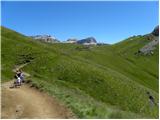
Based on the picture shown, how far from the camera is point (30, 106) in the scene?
34000 millimetres

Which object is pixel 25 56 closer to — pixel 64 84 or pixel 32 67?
pixel 32 67

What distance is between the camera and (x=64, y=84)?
201ft

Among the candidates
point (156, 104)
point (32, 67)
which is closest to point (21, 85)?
point (32, 67)

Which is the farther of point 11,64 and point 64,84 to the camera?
point 11,64

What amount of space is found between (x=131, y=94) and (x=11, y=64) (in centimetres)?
2417

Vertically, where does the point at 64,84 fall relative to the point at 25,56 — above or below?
below

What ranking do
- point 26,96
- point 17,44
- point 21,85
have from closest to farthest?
point 26,96 → point 21,85 → point 17,44

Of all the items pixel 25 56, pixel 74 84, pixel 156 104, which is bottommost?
pixel 156 104

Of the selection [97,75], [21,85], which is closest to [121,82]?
[97,75]

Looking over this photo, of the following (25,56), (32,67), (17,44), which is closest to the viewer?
(32,67)

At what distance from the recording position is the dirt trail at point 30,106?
30.8 metres

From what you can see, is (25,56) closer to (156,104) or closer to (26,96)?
(156,104)

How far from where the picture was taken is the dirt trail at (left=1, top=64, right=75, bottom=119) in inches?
1213

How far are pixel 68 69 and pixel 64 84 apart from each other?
35.6 ft
